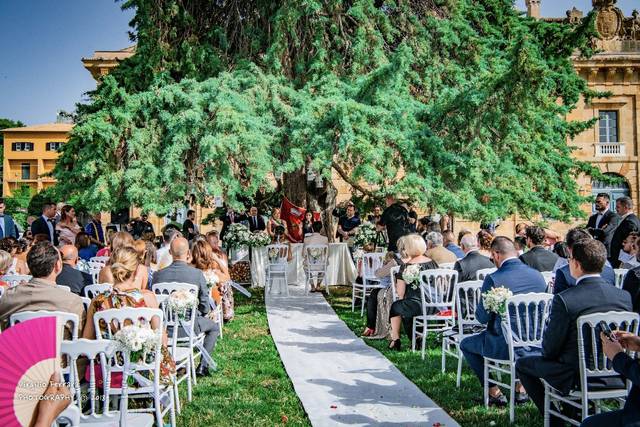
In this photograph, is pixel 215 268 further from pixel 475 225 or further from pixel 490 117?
pixel 475 225

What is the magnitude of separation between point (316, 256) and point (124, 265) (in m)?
9.02

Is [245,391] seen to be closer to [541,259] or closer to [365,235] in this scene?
[541,259]

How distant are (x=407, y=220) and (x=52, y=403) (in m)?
8.96

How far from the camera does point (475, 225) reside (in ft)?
103

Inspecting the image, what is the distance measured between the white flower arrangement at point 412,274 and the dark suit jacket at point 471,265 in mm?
512

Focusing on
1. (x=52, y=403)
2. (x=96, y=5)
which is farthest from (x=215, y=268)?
(x=96, y=5)

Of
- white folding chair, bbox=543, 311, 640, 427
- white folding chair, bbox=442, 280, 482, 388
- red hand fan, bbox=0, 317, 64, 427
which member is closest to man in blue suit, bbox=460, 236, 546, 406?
white folding chair, bbox=442, 280, 482, 388

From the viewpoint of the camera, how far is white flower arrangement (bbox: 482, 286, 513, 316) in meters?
5.25

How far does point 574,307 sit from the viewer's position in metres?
4.28

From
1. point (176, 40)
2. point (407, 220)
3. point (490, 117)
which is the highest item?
point (176, 40)

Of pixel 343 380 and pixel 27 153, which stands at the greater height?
pixel 27 153

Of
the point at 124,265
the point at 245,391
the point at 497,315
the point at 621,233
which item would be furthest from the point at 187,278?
the point at 621,233

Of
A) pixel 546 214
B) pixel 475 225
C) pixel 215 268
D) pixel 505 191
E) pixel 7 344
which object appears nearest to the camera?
pixel 7 344

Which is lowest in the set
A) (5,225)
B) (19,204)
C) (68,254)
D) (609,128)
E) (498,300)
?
(498,300)
